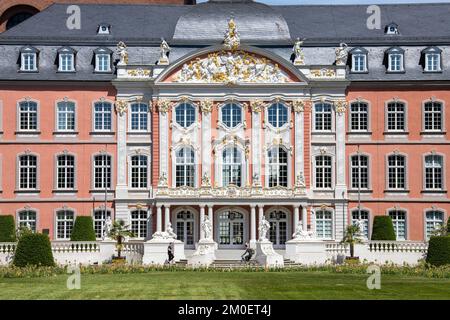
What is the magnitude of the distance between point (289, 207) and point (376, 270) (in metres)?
22.2

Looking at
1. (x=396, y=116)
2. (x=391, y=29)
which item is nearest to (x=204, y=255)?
(x=396, y=116)

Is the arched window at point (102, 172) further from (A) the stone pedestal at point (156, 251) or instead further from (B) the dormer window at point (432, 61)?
(B) the dormer window at point (432, 61)

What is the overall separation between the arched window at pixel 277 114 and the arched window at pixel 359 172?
4591mm

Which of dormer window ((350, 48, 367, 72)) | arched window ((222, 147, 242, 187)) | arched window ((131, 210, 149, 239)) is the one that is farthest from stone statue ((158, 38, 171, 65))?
dormer window ((350, 48, 367, 72))

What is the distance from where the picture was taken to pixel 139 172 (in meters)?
63.2

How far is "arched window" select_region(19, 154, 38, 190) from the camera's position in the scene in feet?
206

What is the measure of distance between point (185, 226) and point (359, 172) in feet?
34.3

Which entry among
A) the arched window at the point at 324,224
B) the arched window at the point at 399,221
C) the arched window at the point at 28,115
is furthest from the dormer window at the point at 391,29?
the arched window at the point at 28,115

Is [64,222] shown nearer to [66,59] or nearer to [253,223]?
[66,59]

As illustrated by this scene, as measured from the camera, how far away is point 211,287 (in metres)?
34.2

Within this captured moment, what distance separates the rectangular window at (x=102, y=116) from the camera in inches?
2498
